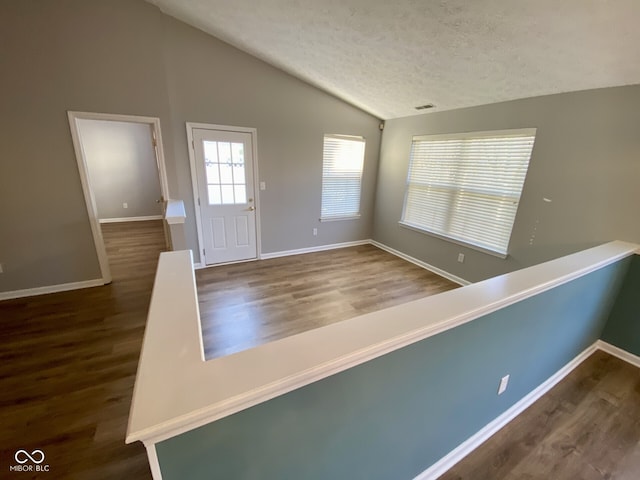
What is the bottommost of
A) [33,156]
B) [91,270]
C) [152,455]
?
[91,270]

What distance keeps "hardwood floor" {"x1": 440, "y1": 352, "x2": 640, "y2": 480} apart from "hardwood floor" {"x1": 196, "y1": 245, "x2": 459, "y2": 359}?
1.52 meters

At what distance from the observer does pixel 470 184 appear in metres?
3.41

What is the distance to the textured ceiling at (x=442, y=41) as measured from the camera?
5.44 ft

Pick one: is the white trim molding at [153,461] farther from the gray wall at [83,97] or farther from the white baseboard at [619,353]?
the white baseboard at [619,353]

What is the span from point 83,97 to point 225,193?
1.74 meters

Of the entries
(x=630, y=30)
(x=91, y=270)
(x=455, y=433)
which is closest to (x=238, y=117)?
(x=91, y=270)

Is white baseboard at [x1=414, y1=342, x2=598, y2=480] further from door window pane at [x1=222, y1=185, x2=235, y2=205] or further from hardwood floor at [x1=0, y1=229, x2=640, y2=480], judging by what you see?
door window pane at [x1=222, y1=185, x2=235, y2=205]

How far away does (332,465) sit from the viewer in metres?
0.99

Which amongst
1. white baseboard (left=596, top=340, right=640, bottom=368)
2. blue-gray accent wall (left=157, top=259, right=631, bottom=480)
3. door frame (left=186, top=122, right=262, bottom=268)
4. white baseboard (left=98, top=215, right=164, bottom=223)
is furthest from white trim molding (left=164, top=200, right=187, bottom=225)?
white baseboard (left=98, top=215, right=164, bottom=223)

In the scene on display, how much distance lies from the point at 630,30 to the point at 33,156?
16.2 ft

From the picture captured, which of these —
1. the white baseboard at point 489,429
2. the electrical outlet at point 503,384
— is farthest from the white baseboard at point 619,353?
the electrical outlet at point 503,384

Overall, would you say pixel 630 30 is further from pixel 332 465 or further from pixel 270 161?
pixel 270 161

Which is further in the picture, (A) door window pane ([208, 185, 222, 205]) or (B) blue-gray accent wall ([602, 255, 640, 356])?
(A) door window pane ([208, 185, 222, 205])

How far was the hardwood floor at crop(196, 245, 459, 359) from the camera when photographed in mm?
2611
